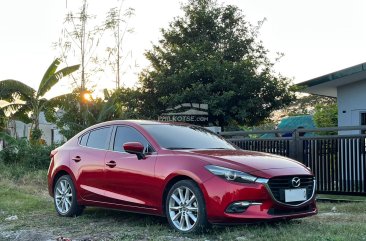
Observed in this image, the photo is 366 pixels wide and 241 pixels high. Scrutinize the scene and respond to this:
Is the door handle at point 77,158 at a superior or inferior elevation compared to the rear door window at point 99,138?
inferior

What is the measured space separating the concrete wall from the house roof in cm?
18

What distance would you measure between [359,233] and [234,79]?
1274 centimetres

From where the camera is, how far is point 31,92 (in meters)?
21.8

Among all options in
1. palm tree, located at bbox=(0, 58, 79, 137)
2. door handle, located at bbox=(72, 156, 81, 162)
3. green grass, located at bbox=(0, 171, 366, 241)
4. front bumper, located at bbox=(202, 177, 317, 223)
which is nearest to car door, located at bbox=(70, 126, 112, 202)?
door handle, located at bbox=(72, 156, 81, 162)

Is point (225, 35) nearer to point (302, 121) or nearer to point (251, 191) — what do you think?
point (302, 121)

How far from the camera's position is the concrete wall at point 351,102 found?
1520 cm

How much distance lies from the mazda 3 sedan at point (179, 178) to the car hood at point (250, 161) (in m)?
0.01

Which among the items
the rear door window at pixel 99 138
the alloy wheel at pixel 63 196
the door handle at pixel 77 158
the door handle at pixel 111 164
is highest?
the rear door window at pixel 99 138

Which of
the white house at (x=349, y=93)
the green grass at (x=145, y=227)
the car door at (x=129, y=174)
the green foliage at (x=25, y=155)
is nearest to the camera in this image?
the green grass at (x=145, y=227)

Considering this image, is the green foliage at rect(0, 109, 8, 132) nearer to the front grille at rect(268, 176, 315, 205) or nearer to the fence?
the fence

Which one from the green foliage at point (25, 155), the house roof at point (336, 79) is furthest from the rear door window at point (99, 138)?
the green foliage at point (25, 155)

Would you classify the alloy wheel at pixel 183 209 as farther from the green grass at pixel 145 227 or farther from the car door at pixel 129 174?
the car door at pixel 129 174

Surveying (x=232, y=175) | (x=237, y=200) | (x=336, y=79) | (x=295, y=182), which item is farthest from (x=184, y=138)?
(x=336, y=79)

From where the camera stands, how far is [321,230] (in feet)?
22.7
